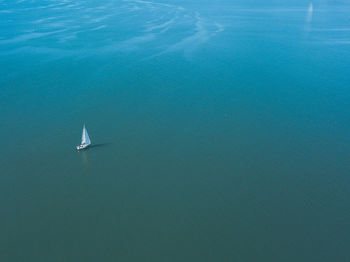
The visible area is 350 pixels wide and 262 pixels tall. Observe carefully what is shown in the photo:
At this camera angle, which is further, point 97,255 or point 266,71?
point 266,71

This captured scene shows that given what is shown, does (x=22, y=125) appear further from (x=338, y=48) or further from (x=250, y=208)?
(x=338, y=48)

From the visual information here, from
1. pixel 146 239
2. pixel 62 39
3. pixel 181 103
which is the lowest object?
pixel 146 239

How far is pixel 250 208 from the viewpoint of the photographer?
28344 mm

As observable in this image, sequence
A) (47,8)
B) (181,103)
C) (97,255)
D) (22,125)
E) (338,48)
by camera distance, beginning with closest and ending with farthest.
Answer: (97,255) < (22,125) < (181,103) < (338,48) < (47,8)

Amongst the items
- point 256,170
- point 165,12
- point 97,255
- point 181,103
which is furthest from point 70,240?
point 165,12

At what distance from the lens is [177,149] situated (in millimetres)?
35875

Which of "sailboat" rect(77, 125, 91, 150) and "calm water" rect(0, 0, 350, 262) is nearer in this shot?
"calm water" rect(0, 0, 350, 262)

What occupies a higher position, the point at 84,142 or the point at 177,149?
the point at 84,142

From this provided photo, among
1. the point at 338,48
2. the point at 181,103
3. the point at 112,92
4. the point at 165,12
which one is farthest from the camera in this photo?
the point at 165,12

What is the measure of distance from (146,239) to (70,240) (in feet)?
22.4

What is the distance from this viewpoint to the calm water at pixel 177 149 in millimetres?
25734

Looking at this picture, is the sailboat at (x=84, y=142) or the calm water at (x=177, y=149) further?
the sailboat at (x=84, y=142)

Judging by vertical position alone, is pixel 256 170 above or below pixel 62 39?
below

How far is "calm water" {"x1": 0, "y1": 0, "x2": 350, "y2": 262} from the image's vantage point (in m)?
25.7
